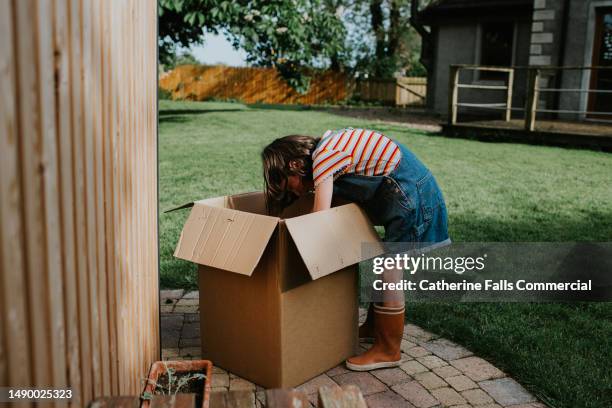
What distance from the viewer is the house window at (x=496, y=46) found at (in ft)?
65.0

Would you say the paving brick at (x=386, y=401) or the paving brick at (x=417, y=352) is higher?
the paving brick at (x=417, y=352)

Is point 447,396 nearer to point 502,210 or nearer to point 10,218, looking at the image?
point 10,218

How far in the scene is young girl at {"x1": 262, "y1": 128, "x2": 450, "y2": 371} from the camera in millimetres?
3215

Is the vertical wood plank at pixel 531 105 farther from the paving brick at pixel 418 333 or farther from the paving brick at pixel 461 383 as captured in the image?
the paving brick at pixel 461 383

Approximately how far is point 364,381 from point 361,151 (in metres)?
1.17

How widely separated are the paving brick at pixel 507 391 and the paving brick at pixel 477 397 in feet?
0.10

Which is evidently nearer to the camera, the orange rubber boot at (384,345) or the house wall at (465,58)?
the orange rubber boot at (384,345)

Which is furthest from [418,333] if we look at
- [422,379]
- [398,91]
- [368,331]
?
[398,91]

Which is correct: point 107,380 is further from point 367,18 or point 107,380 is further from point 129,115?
point 367,18

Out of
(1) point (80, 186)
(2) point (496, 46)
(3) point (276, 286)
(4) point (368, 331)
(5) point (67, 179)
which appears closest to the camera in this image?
(5) point (67, 179)

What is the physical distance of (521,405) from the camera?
298 cm

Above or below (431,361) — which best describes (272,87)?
above

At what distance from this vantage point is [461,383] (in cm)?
320

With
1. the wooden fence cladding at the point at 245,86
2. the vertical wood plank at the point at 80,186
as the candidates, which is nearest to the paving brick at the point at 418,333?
the vertical wood plank at the point at 80,186
